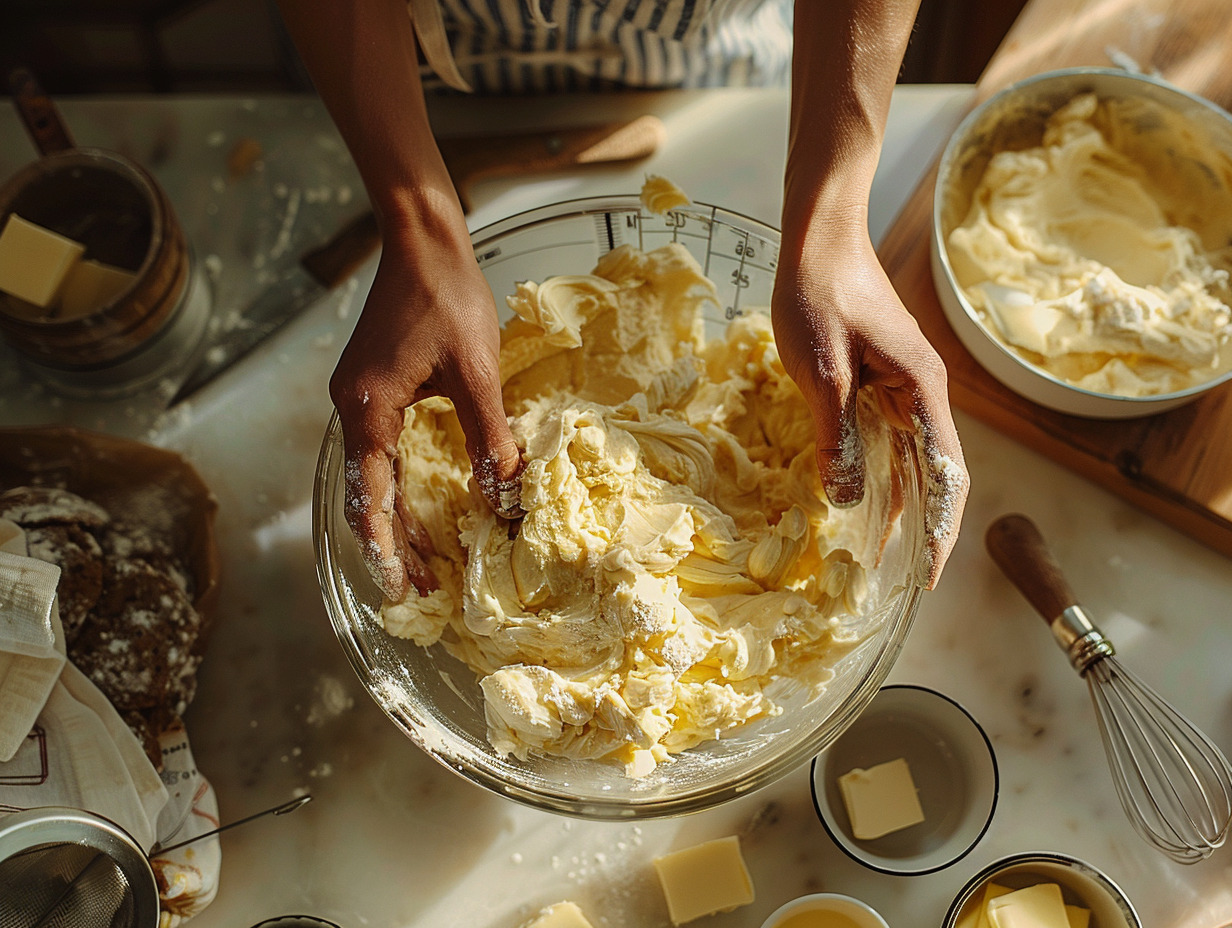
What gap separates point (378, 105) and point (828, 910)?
109cm

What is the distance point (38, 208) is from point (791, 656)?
129 cm

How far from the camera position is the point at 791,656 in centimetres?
105

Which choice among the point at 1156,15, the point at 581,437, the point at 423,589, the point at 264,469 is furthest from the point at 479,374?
the point at 1156,15

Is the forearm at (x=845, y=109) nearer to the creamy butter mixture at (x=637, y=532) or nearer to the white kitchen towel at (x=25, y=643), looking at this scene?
the creamy butter mixture at (x=637, y=532)

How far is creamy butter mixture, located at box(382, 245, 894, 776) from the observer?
0.97 metres

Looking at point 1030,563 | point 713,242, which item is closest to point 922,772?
point 1030,563

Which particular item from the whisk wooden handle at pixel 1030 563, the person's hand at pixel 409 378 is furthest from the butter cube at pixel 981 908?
the person's hand at pixel 409 378

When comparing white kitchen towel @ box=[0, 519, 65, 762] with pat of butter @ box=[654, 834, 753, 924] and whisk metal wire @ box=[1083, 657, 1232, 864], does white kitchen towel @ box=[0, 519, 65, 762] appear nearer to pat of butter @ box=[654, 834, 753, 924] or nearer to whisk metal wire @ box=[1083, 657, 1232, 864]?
pat of butter @ box=[654, 834, 753, 924]

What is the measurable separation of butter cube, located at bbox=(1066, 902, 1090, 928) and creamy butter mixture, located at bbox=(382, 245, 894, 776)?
43cm

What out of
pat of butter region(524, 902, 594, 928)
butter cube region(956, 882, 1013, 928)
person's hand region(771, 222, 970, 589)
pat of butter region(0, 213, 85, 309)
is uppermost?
person's hand region(771, 222, 970, 589)

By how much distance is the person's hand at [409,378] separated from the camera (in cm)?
96

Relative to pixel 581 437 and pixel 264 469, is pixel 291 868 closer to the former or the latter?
pixel 264 469

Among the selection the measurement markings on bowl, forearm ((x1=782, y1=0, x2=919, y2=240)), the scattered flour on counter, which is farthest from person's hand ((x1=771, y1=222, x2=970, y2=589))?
the scattered flour on counter

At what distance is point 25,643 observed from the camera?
1.03 metres
